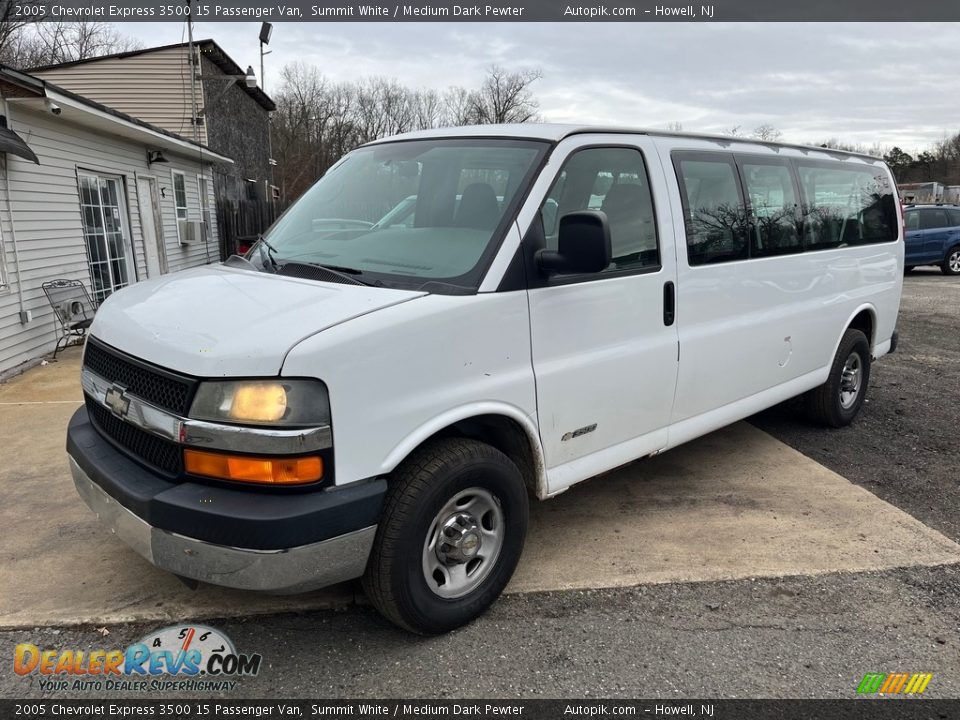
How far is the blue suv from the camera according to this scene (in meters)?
17.0

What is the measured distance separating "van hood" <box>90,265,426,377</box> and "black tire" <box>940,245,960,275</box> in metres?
19.0

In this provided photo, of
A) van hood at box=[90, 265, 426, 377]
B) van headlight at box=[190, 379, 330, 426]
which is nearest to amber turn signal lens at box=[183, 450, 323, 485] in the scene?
van headlight at box=[190, 379, 330, 426]

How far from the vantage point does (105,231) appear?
10.6 m

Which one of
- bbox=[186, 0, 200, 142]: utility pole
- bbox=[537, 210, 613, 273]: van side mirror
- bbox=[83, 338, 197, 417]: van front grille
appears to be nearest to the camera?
bbox=[83, 338, 197, 417]: van front grille

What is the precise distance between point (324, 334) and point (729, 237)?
2692mm

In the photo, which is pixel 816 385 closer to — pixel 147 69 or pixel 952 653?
pixel 952 653

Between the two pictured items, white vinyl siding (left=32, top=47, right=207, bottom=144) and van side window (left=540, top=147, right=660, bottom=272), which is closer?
van side window (left=540, top=147, right=660, bottom=272)

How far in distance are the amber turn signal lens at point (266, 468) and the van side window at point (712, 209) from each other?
7.82ft

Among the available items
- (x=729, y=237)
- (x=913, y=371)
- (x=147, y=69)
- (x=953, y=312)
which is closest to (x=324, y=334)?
(x=729, y=237)

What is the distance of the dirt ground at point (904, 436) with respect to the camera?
4.36 m

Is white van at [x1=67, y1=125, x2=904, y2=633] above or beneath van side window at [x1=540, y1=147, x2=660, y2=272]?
beneath

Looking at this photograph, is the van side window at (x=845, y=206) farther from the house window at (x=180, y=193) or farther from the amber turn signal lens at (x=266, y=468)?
the house window at (x=180, y=193)

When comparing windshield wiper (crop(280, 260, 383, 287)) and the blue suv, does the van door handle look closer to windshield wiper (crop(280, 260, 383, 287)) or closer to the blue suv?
windshield wiper (crop(280, 260, 383, 287))

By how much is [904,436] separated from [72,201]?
33.6ft
